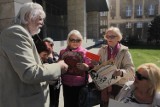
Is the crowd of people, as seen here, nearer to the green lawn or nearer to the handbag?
the handbag

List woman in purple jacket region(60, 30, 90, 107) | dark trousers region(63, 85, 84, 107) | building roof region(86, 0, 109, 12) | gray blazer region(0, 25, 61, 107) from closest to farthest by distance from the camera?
1. gray blazer region(0, 25, 61, 107)
2. woman in purple jacket region(60, 30, 90, 107)
3. dark trousers region(63, 85, 84, 107)
4. building roof region(86, 0, 109, 12)

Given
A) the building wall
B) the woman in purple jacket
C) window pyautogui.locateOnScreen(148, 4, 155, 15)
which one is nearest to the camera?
the woman in purple jacket

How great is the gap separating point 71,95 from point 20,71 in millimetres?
2058

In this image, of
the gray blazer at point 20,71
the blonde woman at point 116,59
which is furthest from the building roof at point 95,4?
the gray blazer at point 20,71

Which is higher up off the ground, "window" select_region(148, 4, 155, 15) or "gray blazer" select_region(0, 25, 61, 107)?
"window" select_region(148, 4, 155, 15)

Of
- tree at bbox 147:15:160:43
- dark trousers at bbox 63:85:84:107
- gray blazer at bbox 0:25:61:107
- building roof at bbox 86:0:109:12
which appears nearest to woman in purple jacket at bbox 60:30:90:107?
dark trousers at bbox 63:85:84:107

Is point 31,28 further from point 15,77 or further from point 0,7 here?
point 0,7

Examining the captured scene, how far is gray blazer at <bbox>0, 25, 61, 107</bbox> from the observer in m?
2.07

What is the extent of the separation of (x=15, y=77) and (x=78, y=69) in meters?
1.72

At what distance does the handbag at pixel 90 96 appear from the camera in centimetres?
362

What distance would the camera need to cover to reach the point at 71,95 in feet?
13.2

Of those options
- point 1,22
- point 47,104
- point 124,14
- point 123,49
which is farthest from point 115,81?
point 124,14

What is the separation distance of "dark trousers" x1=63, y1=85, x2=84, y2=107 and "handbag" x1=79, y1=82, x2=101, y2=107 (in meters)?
0.30

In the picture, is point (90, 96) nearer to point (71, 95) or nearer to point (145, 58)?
point (71, 95)
